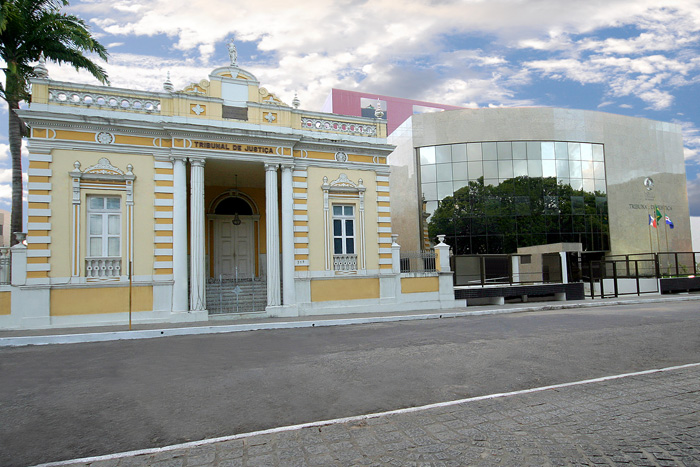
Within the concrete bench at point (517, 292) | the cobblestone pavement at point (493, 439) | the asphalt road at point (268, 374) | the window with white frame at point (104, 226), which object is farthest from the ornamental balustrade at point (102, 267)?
the concrete bench at point (517, 292)

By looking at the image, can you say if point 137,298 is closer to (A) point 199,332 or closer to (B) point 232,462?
(A) point 199,332

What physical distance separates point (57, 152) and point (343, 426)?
13.2 m

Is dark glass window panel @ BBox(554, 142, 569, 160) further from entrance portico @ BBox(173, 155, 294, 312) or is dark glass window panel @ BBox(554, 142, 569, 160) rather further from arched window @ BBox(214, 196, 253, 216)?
arched window @ BBox(214, 196, 253, 216)

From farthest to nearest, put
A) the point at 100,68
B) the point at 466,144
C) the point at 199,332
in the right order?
the point at 466,144 < the point at 100,68 < the point at 199,332

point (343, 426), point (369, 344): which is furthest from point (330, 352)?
point (343, 426)

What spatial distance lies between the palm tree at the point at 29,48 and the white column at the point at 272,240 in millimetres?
7230

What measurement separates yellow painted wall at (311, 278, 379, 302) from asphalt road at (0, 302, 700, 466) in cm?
491

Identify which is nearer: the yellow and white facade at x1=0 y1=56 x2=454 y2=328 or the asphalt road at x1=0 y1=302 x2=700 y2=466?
the asphalt road at x1=0 y1=302 x2=700 y2=466

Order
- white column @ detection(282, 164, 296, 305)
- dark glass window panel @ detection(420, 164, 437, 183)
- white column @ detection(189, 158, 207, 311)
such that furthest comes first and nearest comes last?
dark glass window panel @ detection(420, 164, 437, 183) < white column @ detection(282, 164, 296, 305) < white column @ detection(189, 158, 207, 311)

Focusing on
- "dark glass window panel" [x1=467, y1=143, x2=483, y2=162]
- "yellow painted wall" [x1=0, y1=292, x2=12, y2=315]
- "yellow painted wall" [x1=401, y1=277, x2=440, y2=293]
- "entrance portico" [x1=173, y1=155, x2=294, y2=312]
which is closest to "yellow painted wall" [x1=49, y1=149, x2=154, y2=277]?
"entrance portico" [x1=173, y1=155, x2=294, y2=312]

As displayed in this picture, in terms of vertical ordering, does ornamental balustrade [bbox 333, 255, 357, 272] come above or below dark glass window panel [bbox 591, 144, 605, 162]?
below

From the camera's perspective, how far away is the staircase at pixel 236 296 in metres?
15.7

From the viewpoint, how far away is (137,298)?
45.2ft

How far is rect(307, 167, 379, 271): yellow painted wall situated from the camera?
16359mm
